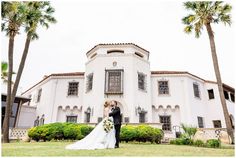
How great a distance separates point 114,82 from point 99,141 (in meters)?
14.8

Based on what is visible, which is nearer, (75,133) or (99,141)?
(99,141)

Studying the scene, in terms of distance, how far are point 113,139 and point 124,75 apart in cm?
1489

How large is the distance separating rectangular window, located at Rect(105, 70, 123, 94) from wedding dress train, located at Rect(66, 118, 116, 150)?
13.5 m

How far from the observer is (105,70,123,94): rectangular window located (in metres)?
24.2

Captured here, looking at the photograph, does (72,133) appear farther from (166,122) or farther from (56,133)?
(166,122)

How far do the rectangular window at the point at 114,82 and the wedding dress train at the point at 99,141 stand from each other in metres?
13.5

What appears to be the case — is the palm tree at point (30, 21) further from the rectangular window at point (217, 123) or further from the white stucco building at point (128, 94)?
the rectangular window at point (217, 123)

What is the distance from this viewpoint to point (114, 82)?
24.7 meters

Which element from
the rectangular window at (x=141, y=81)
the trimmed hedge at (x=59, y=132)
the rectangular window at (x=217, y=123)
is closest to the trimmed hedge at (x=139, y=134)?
the trimmed hedge at (x=59, y=132)

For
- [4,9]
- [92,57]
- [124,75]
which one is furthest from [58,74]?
[4,9]

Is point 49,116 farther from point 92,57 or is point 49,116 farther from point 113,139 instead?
point 113,139

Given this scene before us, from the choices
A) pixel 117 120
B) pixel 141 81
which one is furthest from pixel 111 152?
pixel 141 81

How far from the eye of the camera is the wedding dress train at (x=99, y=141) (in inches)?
393

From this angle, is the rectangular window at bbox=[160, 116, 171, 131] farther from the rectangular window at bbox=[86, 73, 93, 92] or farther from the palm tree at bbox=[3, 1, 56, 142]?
the palm tree at bbox=[3, 1, 56, 142]
